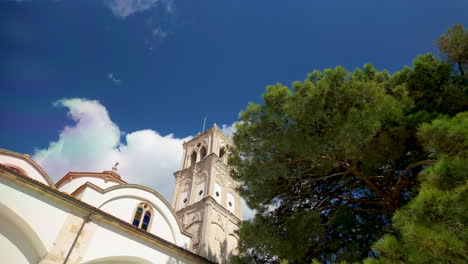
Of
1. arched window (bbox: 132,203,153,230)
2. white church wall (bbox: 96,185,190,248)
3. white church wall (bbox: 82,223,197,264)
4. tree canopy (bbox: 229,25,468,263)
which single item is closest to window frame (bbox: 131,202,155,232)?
arched window (bbox: 132,203,153,230)

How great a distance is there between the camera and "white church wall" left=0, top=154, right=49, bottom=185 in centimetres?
1275

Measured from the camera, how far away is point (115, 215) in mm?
12734

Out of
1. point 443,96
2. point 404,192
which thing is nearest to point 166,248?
point 404,192

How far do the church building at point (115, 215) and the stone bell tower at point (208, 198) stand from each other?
0.07 m

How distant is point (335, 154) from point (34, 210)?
8.94 meters

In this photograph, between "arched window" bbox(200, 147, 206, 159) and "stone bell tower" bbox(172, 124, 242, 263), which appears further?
"arched window" bbox(200, 147, 206, 159)

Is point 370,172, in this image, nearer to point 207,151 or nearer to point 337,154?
point 337,154

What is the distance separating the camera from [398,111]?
6723 millimetres

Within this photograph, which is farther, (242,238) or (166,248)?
(166,248)

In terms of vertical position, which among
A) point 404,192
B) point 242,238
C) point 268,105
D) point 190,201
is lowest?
point 242,238

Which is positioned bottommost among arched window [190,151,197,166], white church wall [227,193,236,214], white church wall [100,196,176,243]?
white church wall [100,196,176,243]

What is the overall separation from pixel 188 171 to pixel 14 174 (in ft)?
52.0

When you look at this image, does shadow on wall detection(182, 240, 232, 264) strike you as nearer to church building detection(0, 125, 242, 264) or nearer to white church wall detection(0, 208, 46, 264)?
church building detection(0, 125, 242, 264)

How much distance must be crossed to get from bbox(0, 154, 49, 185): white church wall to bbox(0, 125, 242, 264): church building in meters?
0.04
